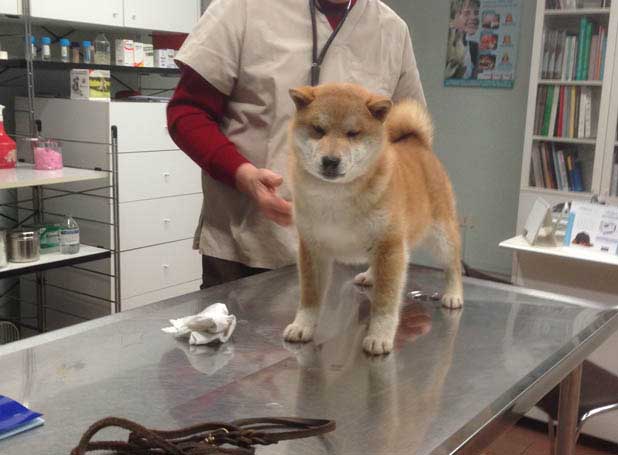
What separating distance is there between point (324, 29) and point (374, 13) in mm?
126

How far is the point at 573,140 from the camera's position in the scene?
3.65 m

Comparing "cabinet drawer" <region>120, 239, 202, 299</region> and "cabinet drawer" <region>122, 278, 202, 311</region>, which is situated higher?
"cabinet drawer" <region>120, 239, 202, 299</region>

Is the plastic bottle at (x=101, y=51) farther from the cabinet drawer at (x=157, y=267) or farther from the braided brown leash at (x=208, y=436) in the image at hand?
the braided brown leash at (x=208, y=436)

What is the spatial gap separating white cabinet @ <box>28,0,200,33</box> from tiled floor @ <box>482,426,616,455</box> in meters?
2.38

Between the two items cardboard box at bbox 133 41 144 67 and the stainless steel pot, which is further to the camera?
cardboard box at bbox 133 41 144 67

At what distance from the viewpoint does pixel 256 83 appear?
134 centimetres

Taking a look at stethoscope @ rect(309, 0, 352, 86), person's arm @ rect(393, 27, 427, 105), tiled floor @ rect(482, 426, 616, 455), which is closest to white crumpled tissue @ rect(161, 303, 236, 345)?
stethoscope @ rect(309, 0, 352, 86)

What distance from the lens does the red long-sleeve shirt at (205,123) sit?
4.29 feet

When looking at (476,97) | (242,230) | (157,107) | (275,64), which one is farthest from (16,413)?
(476,97)

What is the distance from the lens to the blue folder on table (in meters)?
0.75

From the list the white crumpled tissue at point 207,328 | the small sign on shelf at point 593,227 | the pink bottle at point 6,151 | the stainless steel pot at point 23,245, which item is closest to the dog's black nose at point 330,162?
the white crumpled tissue at point 207,328

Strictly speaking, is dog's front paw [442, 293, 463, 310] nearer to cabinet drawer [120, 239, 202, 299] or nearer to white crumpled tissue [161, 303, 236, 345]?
white crumpled tissue [161, 303, 236, 345]

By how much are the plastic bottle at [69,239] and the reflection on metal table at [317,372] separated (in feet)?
5.21

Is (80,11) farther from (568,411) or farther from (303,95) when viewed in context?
(568,411)
